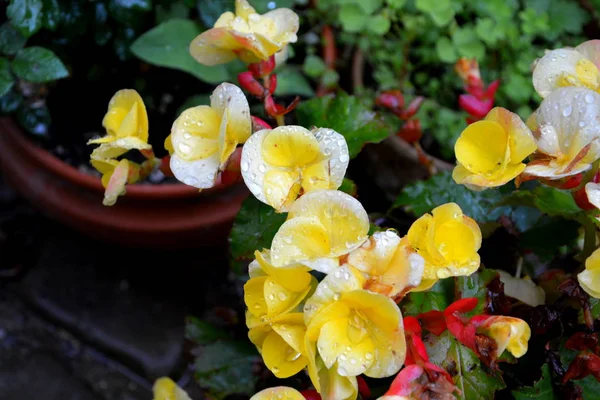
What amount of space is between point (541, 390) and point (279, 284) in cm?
31

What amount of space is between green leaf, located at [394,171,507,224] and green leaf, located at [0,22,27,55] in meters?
0.64

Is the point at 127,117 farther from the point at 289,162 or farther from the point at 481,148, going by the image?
the point at 481,148

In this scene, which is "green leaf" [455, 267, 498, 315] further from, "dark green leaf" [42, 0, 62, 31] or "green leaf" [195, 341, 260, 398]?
→ "dark green leaf" [42, 0, 62, 31]

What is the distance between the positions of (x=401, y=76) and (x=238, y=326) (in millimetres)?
657

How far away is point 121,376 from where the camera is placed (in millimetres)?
1315

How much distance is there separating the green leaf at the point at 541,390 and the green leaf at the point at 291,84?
28.8 inches

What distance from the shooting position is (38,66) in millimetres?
935

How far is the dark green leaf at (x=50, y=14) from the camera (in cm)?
94

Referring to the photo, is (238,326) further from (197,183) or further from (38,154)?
(38,154)

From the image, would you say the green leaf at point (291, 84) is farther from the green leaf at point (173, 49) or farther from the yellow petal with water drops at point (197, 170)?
the yellow petal with water drops at point (197, 170)

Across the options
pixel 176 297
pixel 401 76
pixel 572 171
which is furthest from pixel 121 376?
pixel 572 171

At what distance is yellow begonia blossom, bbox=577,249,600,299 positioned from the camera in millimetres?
512

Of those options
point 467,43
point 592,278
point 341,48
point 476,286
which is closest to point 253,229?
point 476,286

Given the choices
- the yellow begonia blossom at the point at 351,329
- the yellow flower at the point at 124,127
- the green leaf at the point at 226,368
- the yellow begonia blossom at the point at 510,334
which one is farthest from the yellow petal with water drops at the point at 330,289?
the green leaf at the point at 226,368
